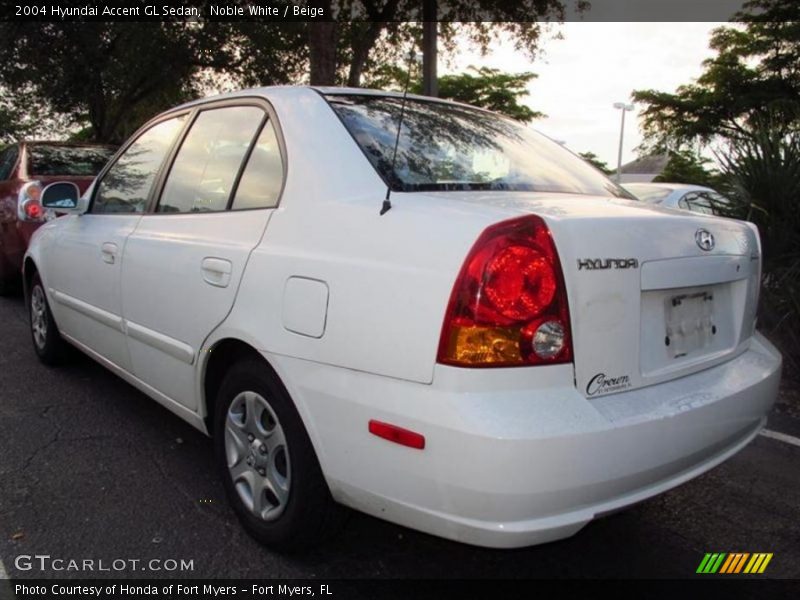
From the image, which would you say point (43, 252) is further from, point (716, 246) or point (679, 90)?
point (679, 90)

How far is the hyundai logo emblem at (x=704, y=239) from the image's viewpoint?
7.11ft

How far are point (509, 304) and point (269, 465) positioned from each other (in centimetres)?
107

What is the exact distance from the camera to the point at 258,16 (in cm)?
1446

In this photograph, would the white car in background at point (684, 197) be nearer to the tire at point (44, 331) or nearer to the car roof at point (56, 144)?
the tire at point (44, 331)

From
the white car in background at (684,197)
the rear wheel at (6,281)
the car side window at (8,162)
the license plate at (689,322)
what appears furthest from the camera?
the car side window at (8,162)

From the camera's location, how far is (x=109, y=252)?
10.8 feet

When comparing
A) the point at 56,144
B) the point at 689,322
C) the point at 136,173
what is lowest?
the point at 689,322

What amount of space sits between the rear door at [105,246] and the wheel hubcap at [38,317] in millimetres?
460

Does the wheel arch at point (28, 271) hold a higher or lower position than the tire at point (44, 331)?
higher

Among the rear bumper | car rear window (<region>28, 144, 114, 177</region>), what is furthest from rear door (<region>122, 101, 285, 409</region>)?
car rear window (<region>28, 144, 114, 177</region>)

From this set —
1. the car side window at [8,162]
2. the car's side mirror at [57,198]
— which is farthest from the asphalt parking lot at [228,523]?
the car side window at [8,162]

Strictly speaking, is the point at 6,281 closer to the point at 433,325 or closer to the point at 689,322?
the point at 433,325

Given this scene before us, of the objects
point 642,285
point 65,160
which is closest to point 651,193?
point 65,160

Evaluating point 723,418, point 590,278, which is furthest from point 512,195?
point 723,418
